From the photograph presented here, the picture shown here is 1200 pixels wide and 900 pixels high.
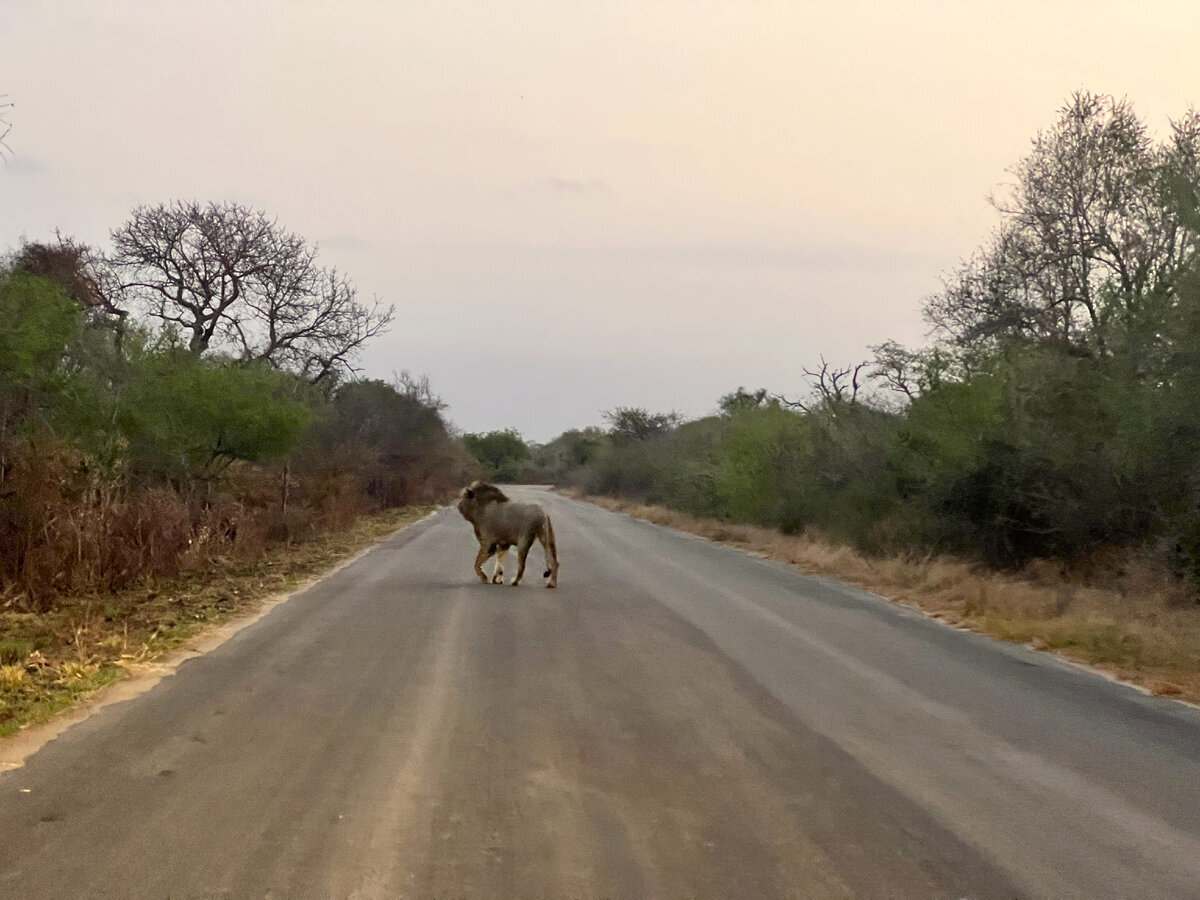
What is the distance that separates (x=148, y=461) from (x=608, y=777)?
57.3 feet

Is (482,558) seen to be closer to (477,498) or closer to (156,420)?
(477,498)

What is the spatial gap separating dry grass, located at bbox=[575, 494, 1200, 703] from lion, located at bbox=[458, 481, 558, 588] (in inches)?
209

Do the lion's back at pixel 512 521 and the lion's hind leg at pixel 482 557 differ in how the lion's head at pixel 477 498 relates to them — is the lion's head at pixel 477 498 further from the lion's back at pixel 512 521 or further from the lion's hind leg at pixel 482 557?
the lion's hind leg at pixel 482 557

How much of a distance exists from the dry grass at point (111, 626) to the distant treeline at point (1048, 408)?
12.4 metres

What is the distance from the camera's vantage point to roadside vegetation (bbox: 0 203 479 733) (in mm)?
12273

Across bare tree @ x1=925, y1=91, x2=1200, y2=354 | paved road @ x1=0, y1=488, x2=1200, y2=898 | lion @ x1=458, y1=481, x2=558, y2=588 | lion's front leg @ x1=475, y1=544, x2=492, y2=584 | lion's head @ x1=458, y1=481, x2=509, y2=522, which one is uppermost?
bare tree @ x1=925, y1=91, x2=1200, y2=354

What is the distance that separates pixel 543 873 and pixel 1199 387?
12205 mm

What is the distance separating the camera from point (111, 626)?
11672mm

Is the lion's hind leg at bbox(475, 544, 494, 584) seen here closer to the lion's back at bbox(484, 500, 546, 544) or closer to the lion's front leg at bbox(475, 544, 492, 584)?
the lion's front leg at bbox(475, 544, 492, 584)

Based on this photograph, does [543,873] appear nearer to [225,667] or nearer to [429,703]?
[429,703]

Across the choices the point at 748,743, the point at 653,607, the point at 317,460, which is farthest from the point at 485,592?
the point at 317,460

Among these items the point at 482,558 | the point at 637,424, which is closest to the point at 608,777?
the point at 482,558

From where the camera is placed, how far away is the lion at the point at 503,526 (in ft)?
52.4

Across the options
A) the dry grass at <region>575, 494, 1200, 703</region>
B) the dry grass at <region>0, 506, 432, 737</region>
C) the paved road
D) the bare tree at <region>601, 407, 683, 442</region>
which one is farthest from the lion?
the bare tree at <region>601, 407, 683, 442</region>
